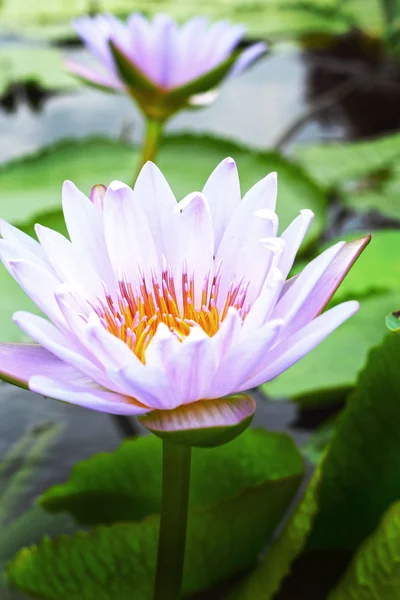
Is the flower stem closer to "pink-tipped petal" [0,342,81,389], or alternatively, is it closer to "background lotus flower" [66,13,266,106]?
"pink-tipped petal" [0,342,81,389]

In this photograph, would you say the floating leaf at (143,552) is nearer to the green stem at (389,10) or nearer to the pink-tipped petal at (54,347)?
the pink-tipped petal at (54,347)

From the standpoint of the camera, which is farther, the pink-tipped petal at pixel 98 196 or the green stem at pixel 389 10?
the green stem at pixel 389 10

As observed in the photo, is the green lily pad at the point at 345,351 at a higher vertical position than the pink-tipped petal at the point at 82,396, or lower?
lower

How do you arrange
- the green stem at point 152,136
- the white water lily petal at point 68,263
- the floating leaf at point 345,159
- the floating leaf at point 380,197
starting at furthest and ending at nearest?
1. the floating leaf at point 345,159
2. the floating leaf at point 380,197
3. the green stem at point 152,136
4. the white water lily petal at point 68,263

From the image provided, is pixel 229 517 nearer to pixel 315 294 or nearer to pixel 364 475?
pixel 364 475

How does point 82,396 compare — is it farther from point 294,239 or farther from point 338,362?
point 338,362

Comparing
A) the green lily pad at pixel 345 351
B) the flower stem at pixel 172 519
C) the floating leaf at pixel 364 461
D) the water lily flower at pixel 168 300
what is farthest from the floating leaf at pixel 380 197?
the flower stem at pixel 172 519

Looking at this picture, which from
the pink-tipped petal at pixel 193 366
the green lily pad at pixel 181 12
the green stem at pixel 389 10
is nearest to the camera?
the pink-tipped petal at pixel 193 366
